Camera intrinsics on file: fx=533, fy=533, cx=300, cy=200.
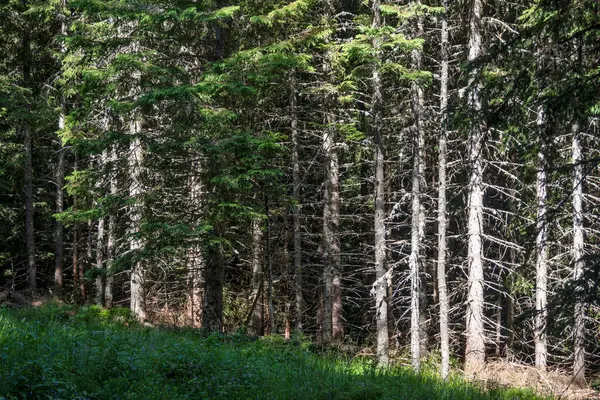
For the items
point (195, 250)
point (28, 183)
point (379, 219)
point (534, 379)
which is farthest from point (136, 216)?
point (534, 379)

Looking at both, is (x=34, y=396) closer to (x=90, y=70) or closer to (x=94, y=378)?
(x=94, y=378)

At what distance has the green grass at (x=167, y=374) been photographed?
223 inches

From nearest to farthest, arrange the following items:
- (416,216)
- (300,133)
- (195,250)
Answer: (416,216) < (195,250) < (300,133)

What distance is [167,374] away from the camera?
6848mm

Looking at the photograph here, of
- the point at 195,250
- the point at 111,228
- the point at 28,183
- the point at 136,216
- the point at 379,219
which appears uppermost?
the point at 28,183

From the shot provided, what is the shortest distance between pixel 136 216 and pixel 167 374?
8.26 metres

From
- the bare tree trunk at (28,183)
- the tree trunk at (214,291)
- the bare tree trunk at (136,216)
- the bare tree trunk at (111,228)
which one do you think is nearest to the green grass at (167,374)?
the tree trunk at (214,291)

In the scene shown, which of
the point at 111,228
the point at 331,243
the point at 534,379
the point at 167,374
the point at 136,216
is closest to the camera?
the point at 167,374

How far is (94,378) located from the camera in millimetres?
6086

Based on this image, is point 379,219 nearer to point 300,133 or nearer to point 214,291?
point 214,291

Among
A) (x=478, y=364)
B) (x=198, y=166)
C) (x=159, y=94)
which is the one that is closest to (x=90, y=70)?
(x=159, y=94)

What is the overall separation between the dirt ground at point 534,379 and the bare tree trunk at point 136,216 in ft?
28.8

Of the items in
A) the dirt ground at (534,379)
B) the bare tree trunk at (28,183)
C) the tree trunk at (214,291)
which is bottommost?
the dirt ground at (534,379)

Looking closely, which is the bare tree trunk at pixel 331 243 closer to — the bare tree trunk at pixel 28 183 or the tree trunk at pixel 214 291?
the tree trunk at pixel 214 291
